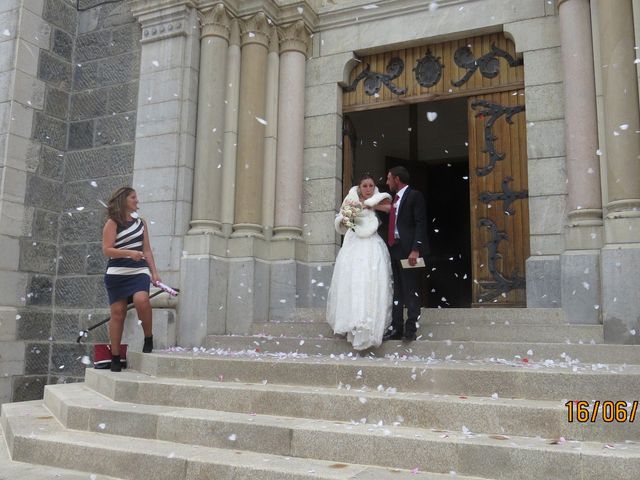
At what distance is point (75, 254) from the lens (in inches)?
316

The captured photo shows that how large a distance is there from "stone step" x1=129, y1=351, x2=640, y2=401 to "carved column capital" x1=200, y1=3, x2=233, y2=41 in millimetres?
4240

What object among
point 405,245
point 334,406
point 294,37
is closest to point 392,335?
point 405,245

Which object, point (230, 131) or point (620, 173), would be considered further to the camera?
point (230, 131)

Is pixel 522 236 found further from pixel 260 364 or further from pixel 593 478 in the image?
pixel 593 478

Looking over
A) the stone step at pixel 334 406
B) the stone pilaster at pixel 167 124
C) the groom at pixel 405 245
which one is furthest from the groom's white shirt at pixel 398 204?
the stone pilaster at pixel 167 124

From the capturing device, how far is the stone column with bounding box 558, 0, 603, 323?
20.0 ft

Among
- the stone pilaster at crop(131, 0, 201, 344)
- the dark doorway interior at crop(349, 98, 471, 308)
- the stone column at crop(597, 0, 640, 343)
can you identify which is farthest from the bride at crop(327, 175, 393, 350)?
the dark doorway interior at crop(349, 98, 471, 308)

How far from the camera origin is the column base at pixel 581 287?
237 inches

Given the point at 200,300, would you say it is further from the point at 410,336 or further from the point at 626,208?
the point at 626,208

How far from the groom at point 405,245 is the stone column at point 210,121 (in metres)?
2.47

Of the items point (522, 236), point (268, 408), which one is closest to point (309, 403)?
point (268, 408)

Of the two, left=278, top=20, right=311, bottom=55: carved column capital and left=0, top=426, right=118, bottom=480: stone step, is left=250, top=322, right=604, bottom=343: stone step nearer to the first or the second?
left=0, top=426, right=118, bottom=480: stone step

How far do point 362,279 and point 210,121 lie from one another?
127 inches
